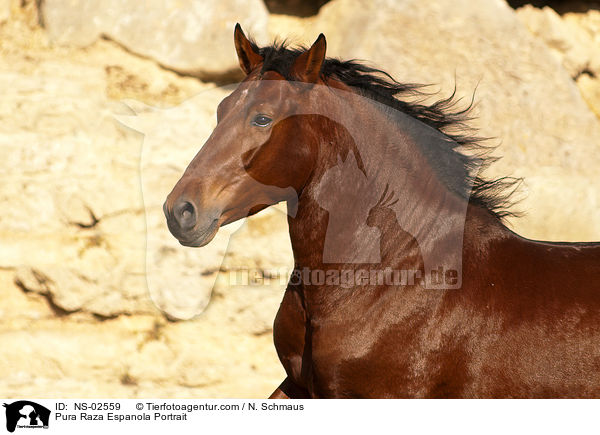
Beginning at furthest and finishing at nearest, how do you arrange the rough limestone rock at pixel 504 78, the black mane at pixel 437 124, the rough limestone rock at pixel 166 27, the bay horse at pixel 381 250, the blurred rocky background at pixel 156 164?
the rough limestone rock at pixel 166 27, the rough limestone rock at pixel 504 78, the blurred rocky background at pixel 156 164, the black mane at pixel 437 124, the bay horse at pixel 381 250

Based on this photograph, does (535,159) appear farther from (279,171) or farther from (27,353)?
(27,353)

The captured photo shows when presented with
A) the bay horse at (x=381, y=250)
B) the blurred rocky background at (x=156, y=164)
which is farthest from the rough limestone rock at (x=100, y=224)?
the bay horse at (x=381, y=250)

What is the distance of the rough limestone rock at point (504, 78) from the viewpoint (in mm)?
6016

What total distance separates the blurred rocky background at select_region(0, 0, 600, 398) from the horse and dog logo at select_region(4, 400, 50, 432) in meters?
2.37

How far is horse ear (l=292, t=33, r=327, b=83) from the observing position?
9.51 ft

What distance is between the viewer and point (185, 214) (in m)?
2.73

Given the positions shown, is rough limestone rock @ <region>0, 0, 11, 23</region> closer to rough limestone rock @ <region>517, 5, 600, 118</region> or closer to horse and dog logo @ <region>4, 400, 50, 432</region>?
horse and dog logo @ <region>4, 400, 50, 432</region>

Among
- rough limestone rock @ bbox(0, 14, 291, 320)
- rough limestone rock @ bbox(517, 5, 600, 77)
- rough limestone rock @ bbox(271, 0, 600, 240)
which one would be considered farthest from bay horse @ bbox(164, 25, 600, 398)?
rough limestone rock @ bbox(517, 5, 600, 77)

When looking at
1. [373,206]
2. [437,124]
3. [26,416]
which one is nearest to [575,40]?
[437,124]

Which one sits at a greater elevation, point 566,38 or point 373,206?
point 566,38

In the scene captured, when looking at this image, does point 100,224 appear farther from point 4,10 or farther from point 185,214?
point 185,214

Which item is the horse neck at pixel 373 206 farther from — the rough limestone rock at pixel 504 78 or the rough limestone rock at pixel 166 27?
the rough limestone rock at pixel 166 27

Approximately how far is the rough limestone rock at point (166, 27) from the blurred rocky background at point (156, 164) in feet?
0.04

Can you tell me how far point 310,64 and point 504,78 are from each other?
4023 mm
